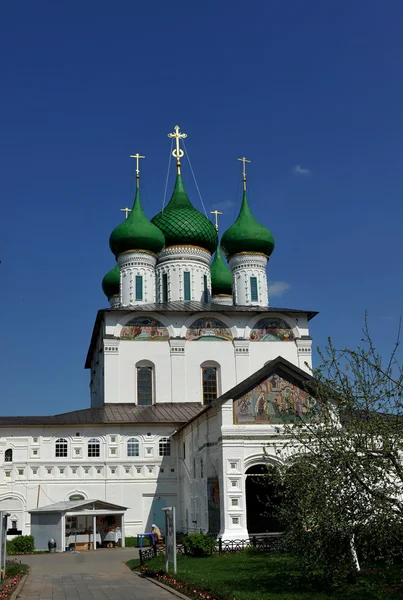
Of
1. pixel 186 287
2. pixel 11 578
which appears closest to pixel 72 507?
pixel 11 578

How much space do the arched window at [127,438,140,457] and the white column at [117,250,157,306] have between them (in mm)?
6858

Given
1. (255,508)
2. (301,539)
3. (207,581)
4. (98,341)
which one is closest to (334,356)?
(301,539)

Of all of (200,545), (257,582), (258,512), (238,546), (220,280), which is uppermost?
(220,280)

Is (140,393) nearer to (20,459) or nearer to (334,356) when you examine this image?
(20,459)

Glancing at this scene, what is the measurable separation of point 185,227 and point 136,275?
354 cm

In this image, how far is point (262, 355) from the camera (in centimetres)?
2989

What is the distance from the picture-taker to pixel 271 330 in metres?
30.2

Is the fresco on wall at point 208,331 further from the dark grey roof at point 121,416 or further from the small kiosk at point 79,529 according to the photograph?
the small kiosk at point 79,529

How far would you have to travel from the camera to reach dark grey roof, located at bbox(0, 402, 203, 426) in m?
26.0

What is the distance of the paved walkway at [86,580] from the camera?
1191cm

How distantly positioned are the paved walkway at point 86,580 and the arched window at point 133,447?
21.3ft

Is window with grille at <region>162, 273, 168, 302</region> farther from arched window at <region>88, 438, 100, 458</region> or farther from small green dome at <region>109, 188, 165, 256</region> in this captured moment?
arched window at <region>88, 438, 100, 458</region>

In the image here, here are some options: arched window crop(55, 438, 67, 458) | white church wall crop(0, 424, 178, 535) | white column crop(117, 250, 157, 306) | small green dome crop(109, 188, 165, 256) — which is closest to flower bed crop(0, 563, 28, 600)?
white church wall crop(0, 424, 178, 535)

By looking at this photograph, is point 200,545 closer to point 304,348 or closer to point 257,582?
point 257,582
